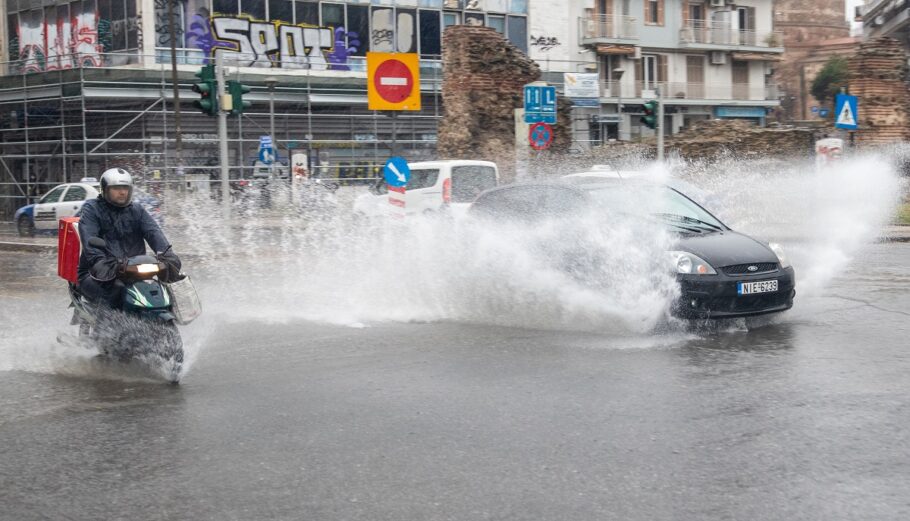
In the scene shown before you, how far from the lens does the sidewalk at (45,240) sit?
76.4ft

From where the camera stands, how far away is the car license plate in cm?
992

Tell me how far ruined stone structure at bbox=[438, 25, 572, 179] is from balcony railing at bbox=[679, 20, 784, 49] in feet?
107

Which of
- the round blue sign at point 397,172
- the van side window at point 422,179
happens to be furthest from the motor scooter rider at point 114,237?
the van side window at point 422,179

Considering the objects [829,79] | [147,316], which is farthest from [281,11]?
[829,79]

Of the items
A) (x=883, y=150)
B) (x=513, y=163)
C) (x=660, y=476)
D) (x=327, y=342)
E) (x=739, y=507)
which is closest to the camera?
(x=739, y=507)

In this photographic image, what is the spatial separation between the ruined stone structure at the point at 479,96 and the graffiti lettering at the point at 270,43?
13.9 metres

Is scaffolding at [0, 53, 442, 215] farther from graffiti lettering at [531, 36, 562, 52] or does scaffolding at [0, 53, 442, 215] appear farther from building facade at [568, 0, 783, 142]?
building facade at [568, 0, 783, 142]

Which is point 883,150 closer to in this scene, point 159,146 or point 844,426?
point 159,146

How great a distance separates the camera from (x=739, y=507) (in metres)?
4.78

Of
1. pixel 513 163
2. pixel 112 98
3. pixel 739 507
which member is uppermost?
pixel 112 98

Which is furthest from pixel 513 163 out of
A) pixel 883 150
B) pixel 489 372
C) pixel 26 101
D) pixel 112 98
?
pixel 489 372

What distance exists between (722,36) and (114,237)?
5761 centimetres

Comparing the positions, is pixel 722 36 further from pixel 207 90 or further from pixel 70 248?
pixel 70 248

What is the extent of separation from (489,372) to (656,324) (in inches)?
95.4
